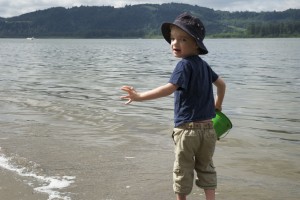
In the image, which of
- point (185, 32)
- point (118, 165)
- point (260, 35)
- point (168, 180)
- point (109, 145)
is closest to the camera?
point (185, 32)

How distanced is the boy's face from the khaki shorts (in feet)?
2.32

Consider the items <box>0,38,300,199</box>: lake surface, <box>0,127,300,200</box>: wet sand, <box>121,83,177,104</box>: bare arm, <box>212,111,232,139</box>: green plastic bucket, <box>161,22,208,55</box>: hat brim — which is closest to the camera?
<box>121,83,177,104</box>: bare arm

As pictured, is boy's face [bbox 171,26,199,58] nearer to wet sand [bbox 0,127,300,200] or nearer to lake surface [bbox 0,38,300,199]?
wet sand [bbox 0,127,300,200]

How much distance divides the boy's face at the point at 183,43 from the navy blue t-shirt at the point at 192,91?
0.23ft

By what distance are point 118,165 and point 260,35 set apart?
18988 centimetres

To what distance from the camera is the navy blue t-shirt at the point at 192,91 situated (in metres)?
3.98

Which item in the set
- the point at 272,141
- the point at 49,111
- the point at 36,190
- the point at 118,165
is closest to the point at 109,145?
the point at 118,165

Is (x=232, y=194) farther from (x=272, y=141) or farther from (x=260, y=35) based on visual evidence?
(x=260, y=35)

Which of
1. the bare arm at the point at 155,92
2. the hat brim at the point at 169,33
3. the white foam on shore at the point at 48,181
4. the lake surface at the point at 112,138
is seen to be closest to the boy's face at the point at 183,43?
the hat brim at the point at 169,33

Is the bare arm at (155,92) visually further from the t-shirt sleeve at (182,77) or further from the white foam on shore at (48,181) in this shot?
the white foam on shore at (48,181)

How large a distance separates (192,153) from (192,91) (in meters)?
0.63

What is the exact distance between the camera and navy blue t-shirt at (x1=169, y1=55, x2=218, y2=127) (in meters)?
3.98

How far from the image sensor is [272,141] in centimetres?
856

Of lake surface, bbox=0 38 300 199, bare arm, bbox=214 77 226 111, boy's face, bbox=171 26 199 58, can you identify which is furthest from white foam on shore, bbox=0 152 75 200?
boy's face, bbox=171 26 199 58
